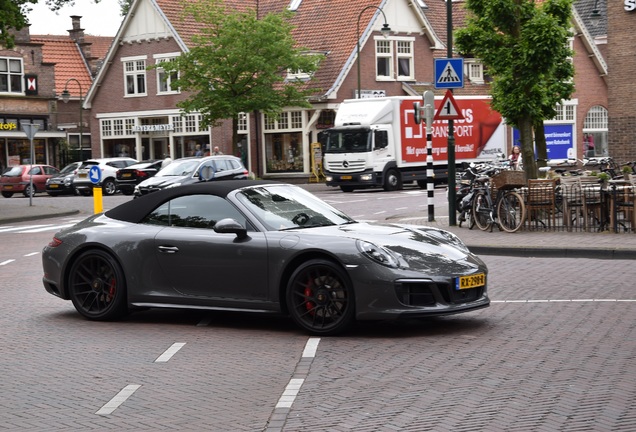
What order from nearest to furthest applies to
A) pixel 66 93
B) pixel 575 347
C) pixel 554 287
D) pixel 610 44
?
pixel 575 347 < pixel 554 287 < pixel 610 44 < pixel 66 93

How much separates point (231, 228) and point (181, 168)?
81.6ft

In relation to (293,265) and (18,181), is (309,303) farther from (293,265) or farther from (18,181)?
(18,181)

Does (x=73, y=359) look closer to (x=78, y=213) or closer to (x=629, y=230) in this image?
(x=629, y=230)

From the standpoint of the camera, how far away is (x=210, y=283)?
9.91 metres

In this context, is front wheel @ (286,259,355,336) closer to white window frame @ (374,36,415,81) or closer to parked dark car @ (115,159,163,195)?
parked dark car @ (115,159,163,195)

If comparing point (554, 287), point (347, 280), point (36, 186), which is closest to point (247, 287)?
point (347, 280)

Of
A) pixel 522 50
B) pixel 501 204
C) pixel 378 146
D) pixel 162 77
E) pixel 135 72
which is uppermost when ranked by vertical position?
pixel 135 72

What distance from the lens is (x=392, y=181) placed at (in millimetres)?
41344

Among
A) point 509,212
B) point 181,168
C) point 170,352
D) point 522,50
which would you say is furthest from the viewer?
point 181,168

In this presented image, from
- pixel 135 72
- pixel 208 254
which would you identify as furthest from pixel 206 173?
pixel 135 72

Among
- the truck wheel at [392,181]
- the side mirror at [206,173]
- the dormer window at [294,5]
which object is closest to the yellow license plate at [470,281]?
the side mirror at [206,173]

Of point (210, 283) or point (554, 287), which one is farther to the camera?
point (554, 287)

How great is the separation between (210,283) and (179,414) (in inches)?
131

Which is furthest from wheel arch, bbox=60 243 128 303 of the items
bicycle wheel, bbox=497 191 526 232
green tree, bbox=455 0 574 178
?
green tree, bbox=455 0 574 178
